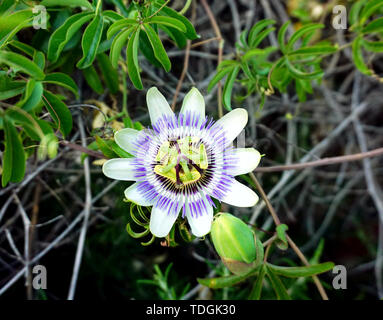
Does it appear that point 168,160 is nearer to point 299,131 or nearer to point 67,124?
point 67,124

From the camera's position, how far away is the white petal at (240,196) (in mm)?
1196

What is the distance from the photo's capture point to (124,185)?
57.1 inches

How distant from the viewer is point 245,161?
4.03 feet

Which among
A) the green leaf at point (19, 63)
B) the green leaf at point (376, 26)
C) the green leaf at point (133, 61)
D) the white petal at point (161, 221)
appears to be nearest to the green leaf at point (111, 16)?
the green leaf at point (133, 61)

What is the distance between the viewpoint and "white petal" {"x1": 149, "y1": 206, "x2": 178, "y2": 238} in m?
1.19

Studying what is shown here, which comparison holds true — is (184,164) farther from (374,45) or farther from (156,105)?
(374,45)

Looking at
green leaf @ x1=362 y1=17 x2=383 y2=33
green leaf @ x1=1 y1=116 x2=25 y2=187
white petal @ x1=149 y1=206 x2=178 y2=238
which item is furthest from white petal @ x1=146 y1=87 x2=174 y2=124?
green leaf @ x1=362 y1=17 x2=383 y2=33

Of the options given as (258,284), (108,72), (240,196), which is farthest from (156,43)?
(258,284)

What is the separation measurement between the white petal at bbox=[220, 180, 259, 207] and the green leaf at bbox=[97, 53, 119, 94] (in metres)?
0.76

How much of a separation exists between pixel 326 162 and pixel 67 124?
3.34 ft

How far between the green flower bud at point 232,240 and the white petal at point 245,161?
6.5 inches

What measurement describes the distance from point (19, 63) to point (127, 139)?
1.30 feet

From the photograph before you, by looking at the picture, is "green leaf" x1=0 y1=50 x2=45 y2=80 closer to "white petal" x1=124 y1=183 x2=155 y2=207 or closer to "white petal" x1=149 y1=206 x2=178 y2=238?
"white petal" x1=124 y1=183 x2=155 y2=207
